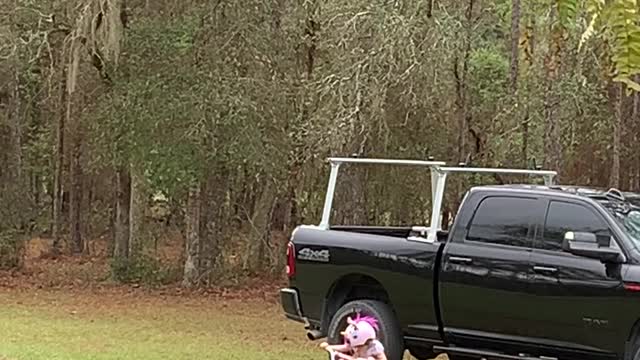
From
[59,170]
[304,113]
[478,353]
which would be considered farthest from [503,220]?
[59,170]

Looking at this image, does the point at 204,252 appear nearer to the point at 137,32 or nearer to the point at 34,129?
the point at 137,32

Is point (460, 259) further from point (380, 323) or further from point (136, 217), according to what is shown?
point (136, 217)

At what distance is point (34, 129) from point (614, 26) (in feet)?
84.3

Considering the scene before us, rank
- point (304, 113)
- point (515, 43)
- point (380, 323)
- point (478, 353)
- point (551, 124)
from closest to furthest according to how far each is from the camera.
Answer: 1. point (478, 353)
2. point (380, 323)
3. point (551, 124)
4. point (515, 43)
5. point (304, 113)

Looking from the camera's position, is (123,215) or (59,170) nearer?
(123,215)

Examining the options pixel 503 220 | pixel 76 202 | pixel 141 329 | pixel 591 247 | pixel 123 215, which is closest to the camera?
pixel 591 247

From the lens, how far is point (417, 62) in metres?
15.1

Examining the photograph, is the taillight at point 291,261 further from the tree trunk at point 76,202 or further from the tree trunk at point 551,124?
the tree trunk at point 76,202

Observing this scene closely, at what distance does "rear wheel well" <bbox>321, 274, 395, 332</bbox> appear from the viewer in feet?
32.8

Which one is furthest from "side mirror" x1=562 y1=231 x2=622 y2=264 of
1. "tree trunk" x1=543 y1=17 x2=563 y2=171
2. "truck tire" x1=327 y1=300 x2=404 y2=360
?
"tree trunk" x1=543 y1=17 x2=563 y2=171

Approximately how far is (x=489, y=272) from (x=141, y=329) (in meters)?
7.29

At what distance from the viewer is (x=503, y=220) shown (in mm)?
9305

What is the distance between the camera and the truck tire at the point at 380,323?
31.9 feet

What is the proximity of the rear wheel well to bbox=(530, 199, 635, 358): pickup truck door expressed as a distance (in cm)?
165
